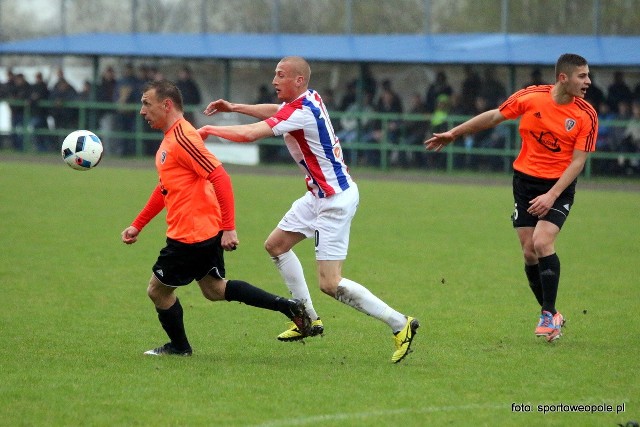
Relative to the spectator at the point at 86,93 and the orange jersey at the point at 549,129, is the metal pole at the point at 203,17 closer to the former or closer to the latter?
the spectator at the point at 86,93

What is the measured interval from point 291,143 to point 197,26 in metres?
27.3

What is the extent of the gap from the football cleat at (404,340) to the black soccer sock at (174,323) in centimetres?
137

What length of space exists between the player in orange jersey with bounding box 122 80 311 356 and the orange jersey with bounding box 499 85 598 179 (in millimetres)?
2482

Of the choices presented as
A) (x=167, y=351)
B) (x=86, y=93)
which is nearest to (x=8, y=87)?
(x=86, y=93)

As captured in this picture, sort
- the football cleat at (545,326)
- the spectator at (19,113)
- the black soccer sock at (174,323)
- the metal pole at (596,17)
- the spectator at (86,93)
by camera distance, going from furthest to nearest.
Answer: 1. the spectator at (86,93)
2. the spectator at (19,113)
3. the metal pole at (596,17)
4. the football cleat at (545,326)
5. the black soccer sock at (174,323)

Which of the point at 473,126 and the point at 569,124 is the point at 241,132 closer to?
the point at 473,126

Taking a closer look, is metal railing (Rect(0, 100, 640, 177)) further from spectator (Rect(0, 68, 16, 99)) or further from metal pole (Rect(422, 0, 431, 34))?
metal pole (Rect(422, 0, 431, 34))

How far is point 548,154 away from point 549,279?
91cm

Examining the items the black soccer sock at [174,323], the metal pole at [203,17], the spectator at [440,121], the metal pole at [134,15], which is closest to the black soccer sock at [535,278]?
the black soccer sock at [174,323]

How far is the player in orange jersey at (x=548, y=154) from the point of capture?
314 inches

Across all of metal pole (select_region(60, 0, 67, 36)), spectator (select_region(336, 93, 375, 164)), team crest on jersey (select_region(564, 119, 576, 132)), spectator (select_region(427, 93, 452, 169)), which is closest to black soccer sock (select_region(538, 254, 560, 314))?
team crest on jersey (select_region(564, 119, 576, 132))

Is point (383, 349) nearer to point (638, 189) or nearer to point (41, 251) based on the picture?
point (41, 251)

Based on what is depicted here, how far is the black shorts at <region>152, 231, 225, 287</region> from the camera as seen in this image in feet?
23.0

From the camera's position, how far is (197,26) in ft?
112
